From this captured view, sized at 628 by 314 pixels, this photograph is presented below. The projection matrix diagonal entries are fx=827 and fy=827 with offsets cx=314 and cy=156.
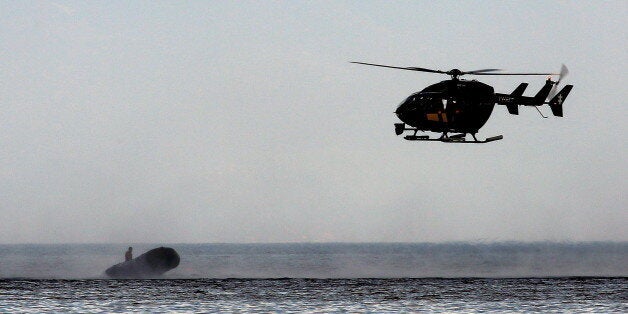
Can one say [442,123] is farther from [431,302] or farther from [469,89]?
[431,302]

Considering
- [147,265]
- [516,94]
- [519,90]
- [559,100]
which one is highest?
[519,90]

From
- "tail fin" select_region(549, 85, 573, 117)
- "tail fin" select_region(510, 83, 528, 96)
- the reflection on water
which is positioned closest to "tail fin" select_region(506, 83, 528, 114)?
"tail fin" select_region(510, 83, 528, 96)

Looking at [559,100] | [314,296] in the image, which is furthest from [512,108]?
[314,296]

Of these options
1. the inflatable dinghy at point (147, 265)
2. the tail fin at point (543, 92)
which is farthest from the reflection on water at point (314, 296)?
the tail fin at point (543, 92)

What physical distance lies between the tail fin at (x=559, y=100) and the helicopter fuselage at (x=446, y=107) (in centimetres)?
461

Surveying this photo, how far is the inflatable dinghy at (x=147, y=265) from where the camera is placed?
223 feet

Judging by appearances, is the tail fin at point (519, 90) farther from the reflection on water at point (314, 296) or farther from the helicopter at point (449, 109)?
the reflection on water at point (314, 296)

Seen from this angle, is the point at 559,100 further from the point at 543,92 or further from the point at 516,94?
the point at 516,94

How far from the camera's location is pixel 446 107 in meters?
38.2

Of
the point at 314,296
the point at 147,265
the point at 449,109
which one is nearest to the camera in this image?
the point at 449,109

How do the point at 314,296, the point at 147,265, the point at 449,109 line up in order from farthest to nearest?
the point at 147,265 < the point at 314,296 < the point at 449,109

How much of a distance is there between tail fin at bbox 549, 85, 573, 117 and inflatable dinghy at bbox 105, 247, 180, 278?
128 ft

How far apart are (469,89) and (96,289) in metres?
26.7

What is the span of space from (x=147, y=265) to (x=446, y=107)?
1519 inches
